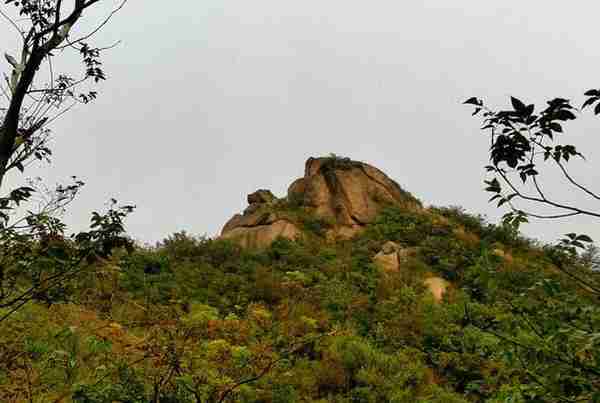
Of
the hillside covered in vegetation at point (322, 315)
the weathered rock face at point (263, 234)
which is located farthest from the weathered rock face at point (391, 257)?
the weathered rock face at point (263, 234)

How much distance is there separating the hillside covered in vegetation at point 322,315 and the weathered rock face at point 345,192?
3.5 inches

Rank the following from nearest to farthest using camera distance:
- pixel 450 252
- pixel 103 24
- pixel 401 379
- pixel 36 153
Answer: pixel 103 24, pixel 36 153, pixel 401 379, pixel 450 252

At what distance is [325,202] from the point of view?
80.0ft

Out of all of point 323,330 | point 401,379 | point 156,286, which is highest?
point 156,286

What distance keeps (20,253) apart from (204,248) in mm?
15163

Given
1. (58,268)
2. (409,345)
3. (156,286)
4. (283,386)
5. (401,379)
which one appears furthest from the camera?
(156,286)

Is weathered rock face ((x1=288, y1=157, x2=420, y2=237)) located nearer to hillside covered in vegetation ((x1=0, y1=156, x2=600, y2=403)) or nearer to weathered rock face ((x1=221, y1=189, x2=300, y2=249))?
hillside covered in vegetation ((x1=0, y1=156, x2=600, y2=403))

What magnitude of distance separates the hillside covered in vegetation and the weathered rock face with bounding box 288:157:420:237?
0.29ft

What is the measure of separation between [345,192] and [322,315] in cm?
1213

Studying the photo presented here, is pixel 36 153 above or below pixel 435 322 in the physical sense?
above

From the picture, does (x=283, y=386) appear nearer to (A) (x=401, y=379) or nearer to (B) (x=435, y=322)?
(A) (x=401, y=379)

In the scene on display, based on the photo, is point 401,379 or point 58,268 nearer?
point 58,268

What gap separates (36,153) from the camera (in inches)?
184

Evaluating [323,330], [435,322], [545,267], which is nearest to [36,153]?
[323,330]
